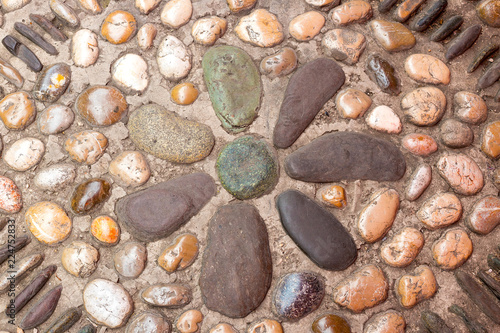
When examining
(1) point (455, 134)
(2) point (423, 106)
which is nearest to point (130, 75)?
(2) point (423, 106)

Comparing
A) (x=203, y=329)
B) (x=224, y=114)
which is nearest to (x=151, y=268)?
(x=203, y=329)

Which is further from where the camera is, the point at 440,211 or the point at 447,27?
the point at 447,27

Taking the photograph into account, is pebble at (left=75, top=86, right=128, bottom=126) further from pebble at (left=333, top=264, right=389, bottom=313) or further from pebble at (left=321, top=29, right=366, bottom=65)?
pebble at (left=333, top=264, right=389, bottom=313)

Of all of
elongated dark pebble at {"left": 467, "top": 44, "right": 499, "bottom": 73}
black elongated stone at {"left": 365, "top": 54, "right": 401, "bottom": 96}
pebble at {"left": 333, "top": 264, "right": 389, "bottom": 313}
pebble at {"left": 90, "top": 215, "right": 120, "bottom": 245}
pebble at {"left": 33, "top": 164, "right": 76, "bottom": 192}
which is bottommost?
pebble at {"left": 90, "top": 215, "right": 120, "bottom": 245}

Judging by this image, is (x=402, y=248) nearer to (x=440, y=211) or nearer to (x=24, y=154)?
(x=440, y=211)

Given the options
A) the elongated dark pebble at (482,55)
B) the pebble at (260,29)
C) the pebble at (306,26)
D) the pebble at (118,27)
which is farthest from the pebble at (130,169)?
the elongated dark pebble at (482,55)

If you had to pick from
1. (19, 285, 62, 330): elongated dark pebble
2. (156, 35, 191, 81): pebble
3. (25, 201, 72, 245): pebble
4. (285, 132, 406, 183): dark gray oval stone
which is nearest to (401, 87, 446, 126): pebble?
(285, 132, 406, 183): dark gray oval stone

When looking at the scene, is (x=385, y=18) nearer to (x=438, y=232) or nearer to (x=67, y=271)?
(x=438, y=232)
